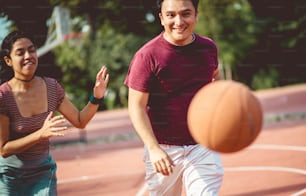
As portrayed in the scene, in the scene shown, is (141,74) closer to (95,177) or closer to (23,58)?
(23,58)

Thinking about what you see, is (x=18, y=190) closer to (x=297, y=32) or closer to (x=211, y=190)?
(x=211, y=190)

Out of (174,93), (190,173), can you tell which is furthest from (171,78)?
(190,173)

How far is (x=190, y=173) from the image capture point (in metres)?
3.73

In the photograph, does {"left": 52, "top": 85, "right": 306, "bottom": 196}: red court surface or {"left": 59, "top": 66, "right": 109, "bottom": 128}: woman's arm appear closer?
{"left": 59, "top": 66, "right": 109, "bottom": 128}: woman's arm

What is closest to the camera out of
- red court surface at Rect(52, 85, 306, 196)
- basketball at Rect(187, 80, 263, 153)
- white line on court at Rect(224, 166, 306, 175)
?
basketball at Rect(187, 80, 263, 153)

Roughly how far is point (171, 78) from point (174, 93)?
125 mm

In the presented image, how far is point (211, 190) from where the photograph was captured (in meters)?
3.68

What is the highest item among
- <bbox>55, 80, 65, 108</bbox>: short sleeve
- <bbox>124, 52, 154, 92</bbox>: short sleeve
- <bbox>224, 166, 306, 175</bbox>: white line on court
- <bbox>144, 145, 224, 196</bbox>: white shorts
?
<bbox>124, 52, 154, 92</bbox>: short sleeve

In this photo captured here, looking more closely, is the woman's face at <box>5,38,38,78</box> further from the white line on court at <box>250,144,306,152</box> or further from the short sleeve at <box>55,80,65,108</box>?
the white line on court at <box>250,144,306,152</box>

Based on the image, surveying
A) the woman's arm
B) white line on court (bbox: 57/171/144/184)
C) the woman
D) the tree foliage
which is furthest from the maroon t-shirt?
the tree foliage

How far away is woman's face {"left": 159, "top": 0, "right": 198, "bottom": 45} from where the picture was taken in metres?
3.53

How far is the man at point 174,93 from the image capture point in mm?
3545

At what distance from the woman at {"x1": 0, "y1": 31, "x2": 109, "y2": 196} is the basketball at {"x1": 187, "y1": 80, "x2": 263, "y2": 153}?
1000mm

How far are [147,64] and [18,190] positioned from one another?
53.2 inches
